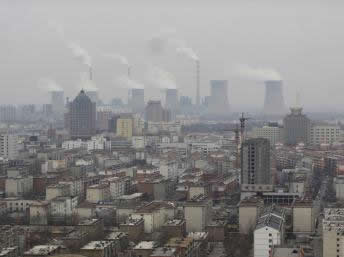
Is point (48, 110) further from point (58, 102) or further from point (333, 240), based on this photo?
point (333, 240)

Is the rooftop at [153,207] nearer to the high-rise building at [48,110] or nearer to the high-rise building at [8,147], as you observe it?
the high-rise building at [8,147]

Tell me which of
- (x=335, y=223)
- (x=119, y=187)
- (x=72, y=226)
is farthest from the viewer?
(x=119, y=187)

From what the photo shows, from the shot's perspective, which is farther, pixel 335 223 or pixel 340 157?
pixel 340 157

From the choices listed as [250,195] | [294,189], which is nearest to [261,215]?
[250,195]

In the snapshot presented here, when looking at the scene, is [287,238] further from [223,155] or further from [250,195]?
[223,155]

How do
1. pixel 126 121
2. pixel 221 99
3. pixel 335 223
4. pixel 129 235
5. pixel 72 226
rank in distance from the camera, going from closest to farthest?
pixel 335 223 → pixel 129 235 → pixel 72 226 → pixel 126 121 → pixel 221 99

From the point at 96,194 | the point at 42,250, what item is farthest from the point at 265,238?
the point at 96,194

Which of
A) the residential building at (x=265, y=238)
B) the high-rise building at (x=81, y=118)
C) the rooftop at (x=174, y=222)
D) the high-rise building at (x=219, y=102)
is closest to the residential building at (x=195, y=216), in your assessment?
the rooftop at (x=174, y=222)

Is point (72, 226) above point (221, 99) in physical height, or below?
below
